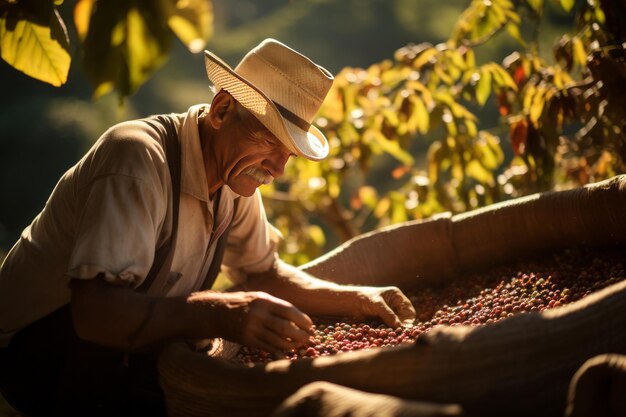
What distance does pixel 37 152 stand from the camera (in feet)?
15.2

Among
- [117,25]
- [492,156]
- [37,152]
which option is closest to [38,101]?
[37,152]

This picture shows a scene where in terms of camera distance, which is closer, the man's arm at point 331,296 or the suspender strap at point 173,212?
the suspender strap at point 173,212

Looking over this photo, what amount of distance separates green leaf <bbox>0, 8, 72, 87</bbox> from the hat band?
638mm

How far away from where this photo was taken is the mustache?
189 cm

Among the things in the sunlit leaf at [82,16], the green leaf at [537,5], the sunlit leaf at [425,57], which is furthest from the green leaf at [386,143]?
the sunlit leaf at [82,16]

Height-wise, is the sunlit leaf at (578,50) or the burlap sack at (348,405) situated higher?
the sunlit leaf at (578,50)

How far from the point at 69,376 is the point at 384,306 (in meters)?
0.89

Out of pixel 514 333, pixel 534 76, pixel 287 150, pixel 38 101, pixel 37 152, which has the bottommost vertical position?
pixel 37 152

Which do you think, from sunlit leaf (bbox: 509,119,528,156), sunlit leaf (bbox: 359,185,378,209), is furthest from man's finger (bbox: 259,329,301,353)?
sunlit leaf (bbox: 359,185,378,209)

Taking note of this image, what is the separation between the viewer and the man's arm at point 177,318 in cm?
154

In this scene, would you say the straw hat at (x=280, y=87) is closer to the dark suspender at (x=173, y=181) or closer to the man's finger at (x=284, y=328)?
the dark suspender at (x=173, y=181)

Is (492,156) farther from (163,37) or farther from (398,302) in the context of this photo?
(163,37)

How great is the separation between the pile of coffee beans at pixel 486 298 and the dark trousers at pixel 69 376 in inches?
10.8

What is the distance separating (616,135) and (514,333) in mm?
1604
